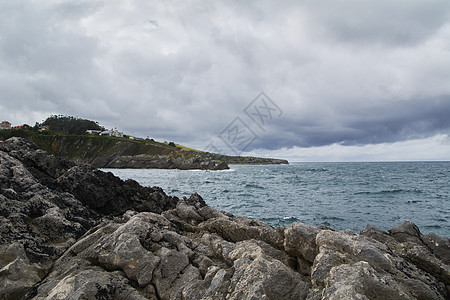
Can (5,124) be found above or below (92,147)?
above

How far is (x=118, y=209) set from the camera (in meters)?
18.7

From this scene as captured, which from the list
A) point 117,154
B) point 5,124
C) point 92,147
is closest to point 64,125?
point 5,124

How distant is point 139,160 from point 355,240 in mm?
158412

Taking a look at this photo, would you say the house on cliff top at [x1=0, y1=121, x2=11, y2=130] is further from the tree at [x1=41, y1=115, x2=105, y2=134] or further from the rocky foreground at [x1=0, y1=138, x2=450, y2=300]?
the rocky foreground at [x1=0, y1=138, x2=450, y2=300]

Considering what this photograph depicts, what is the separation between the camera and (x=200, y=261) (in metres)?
6.73

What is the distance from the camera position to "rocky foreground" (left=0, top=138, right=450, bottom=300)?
512cm

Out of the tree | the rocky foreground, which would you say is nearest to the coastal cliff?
the tree

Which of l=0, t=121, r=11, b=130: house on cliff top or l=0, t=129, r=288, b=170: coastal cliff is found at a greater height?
l=0, t=121, r=11, b=130: house on cliff top

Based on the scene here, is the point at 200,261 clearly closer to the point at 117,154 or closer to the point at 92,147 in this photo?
the point at 117,154

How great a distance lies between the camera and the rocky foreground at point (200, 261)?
5125mm

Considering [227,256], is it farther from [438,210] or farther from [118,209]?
[438,210]

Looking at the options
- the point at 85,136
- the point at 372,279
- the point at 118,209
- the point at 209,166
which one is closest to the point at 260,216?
the point at 118,209

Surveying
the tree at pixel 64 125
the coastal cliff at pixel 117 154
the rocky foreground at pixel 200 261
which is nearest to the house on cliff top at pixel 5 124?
the tree at pixel 64 125

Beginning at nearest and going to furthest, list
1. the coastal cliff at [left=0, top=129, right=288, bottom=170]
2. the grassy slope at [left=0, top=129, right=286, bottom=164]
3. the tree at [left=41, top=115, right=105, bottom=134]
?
the coastal cliff at [left=0, top=129, right=288, bottom=170], the grassy slope at [left=0, top=129, right=286, bottom=164], the tree at [left=41, top=115, right=105, bottom=134]
